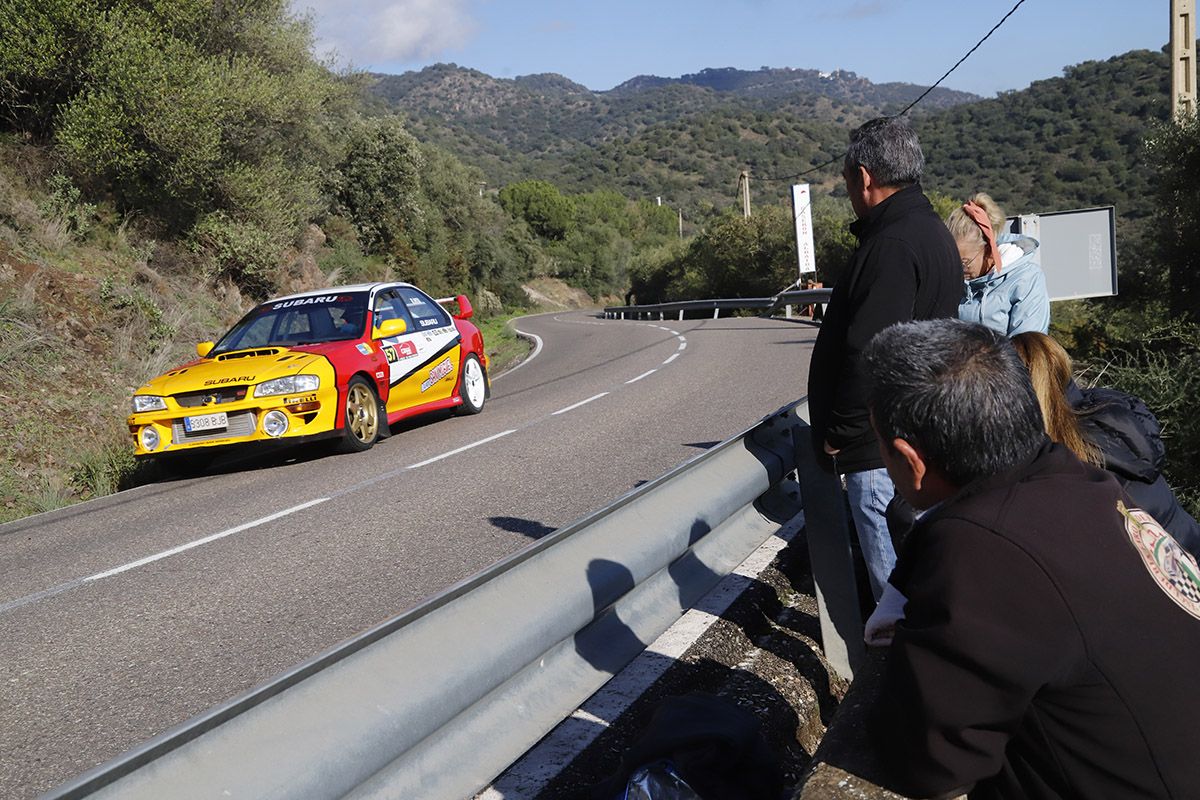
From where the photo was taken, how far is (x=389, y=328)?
37.7 ft

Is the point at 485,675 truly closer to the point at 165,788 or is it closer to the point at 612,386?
the point at 165,788

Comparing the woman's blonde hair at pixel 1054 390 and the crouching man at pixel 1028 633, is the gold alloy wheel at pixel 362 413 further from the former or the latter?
the crouching man at pixel 1028 633

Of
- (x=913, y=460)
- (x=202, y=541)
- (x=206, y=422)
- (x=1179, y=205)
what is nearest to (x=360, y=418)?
(x=206, y=422)

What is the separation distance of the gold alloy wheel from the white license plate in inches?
42.4

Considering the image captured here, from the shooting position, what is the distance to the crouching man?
179 centimetres

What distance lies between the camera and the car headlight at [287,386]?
986 cm

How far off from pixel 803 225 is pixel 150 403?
77.4 feet

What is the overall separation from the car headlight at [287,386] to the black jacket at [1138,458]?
770 centimetres

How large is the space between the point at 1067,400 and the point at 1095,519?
1668 millimetres

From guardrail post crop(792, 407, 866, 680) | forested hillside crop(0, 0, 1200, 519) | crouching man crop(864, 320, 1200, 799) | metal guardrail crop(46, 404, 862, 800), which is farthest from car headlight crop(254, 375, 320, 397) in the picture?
crouching man crop(864, 320, 1200, 799)

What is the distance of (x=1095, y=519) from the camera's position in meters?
1.90

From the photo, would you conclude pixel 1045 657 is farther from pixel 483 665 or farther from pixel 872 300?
pixel 872 300

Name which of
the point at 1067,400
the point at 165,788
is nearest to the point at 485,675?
the point at 165,788

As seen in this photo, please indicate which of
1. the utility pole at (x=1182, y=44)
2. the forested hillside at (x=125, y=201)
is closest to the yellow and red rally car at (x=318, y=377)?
the forested hillside at (x=125, y=201)
